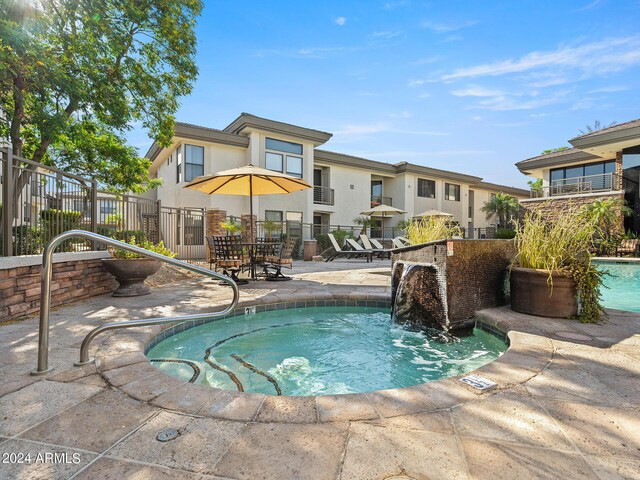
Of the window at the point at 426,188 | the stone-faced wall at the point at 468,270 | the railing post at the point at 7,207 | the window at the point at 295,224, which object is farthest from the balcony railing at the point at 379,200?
the railing post at the point at 7,207

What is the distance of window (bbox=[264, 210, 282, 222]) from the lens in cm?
1500

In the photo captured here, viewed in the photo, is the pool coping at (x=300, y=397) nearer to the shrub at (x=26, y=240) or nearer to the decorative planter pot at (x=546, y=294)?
the decorative planter pot at (x=546, y=294)

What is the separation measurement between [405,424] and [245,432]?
29.9 inches

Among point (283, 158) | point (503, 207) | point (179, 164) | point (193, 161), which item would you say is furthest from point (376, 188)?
point (179, 164)

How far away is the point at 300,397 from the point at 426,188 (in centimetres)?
2229

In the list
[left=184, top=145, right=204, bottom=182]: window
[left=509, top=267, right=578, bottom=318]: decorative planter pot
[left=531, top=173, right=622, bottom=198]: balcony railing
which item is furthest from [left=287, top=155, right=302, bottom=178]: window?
[left=531, top=173, right=622, bottom=198]: balcony railing

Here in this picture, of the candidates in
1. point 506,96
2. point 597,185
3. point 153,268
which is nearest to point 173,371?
point 153,268

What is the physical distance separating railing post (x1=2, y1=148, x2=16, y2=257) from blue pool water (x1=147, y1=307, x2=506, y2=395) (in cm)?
216

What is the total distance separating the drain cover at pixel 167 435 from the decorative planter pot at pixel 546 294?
148 inches

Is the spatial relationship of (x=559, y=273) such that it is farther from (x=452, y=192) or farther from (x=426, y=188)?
(x=452, y=192)

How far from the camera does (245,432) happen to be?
1459 mm

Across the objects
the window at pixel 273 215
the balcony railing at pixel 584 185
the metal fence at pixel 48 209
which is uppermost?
the balcony railing at pixel 584 185

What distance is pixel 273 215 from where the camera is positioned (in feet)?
50.2

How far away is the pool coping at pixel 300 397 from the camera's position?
1.62m
